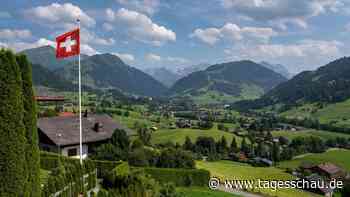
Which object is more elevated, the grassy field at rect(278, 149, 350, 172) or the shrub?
the shrub

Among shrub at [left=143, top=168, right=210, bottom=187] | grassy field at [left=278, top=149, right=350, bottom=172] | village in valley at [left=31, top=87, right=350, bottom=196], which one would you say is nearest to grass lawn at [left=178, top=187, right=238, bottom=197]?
shrub at [left=143, top=168, right=210, bottom=187]

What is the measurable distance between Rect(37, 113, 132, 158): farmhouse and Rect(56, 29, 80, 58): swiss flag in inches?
1053

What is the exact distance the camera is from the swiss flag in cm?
2630

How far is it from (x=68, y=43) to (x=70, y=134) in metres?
29.4

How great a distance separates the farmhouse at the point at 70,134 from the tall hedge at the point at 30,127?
30.2 m

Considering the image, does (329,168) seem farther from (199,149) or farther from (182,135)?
(182,135)

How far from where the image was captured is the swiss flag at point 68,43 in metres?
26.3

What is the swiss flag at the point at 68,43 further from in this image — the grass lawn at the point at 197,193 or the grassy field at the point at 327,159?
the grassy field at the point at 327,159

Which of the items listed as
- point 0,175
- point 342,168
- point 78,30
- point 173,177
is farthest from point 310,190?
point 0,175

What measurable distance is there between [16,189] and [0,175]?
1119mm

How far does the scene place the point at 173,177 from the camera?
46562 mm

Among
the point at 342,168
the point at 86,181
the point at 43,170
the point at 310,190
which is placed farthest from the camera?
the point at 342,168

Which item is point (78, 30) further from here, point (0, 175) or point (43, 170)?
point (43, 170)

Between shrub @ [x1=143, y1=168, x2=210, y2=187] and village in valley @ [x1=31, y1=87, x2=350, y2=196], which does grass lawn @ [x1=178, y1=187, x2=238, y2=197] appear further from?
village in valley @ [x1=31, y1=87, x2=350, y2=196]
